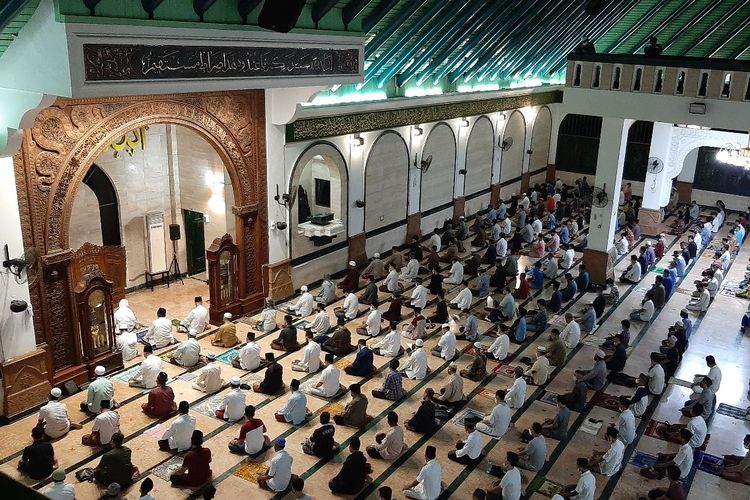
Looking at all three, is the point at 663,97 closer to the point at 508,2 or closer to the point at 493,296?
the point at 508,2

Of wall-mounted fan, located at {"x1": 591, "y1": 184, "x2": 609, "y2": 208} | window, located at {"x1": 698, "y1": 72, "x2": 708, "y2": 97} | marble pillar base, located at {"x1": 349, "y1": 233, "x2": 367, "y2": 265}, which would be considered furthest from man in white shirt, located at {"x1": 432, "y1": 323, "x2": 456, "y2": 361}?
window, located at {"x1": 698, "y1": 72, "x2": 708, "y2": 97}

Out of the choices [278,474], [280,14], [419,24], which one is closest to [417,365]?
[278,474]

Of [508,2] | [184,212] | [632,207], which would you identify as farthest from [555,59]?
[184,212]

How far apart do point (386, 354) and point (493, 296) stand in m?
3.58

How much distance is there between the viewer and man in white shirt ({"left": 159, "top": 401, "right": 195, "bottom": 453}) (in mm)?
7688

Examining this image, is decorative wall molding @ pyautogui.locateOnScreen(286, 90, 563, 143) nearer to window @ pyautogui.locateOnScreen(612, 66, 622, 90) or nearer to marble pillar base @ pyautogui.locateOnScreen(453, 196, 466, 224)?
marble pillar base @ pyautogui.locateOnScreen(453, 196, 466, 224)

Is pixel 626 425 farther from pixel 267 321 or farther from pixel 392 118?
pixel 392 118

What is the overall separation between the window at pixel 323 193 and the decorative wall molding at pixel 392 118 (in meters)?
1.73

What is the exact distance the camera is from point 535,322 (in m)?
11.5

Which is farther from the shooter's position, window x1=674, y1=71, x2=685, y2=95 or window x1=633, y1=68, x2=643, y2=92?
Answer: window x1=633, y1=68, x2=643, y2=92

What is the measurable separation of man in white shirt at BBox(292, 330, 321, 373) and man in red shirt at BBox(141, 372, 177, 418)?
1.94 m

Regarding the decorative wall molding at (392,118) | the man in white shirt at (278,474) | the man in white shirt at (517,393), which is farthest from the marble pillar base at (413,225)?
the man in white shirt at (278,474)

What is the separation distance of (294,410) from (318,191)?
24.0 ft

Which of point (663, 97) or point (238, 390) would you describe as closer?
point (238, 390)
